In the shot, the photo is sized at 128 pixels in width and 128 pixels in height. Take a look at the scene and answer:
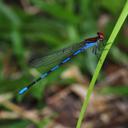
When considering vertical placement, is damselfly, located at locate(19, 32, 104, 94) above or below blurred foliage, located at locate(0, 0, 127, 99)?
below

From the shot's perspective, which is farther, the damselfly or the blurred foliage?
the blurred foliage

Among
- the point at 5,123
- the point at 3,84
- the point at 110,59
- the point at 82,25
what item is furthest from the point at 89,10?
the point at 5,123

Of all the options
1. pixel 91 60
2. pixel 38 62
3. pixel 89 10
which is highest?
pixel 89 10

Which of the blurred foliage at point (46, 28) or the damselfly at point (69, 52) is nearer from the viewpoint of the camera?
the damselfly at point (69, 52)

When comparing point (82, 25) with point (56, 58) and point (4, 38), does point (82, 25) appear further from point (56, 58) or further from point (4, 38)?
point (56, 58)

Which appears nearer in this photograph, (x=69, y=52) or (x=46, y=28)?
(x=69, y=52)

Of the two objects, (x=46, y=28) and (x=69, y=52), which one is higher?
(x=46, y=28)

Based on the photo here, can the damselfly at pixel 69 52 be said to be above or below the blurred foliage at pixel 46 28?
below

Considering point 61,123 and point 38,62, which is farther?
point 61,123
